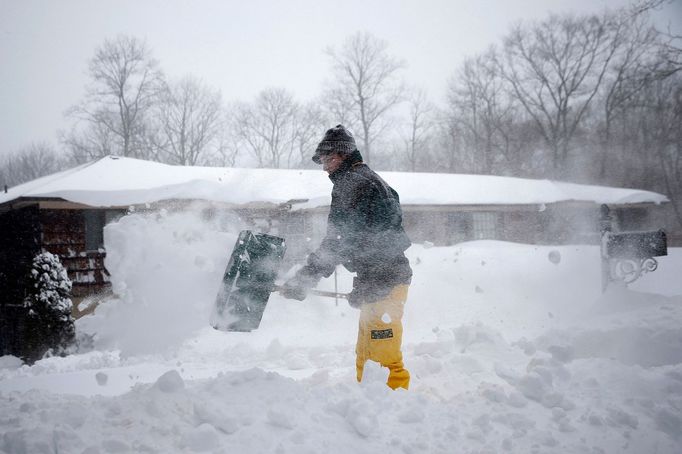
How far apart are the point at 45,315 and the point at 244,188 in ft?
17.2

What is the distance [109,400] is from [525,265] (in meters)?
8.06

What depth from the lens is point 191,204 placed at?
377 inches

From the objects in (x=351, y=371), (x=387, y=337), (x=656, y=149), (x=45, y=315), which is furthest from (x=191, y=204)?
(x=656, y=149)

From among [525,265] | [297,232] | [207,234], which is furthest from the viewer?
[297,232]

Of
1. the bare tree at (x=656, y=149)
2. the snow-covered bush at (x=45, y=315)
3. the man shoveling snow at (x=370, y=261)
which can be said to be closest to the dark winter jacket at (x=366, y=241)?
the man shoveling snow at (x=370, y=261)

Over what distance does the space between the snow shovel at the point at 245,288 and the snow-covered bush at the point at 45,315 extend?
19.3 ft

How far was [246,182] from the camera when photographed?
11.8m

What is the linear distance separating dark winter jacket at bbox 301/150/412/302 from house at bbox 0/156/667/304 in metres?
7.18

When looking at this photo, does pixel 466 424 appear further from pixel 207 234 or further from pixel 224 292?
pixel 207 234

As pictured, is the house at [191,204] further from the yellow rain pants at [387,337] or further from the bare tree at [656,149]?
the bare tree at [656,149]

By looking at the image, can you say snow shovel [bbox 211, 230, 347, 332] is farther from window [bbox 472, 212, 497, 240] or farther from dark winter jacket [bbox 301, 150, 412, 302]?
window [bbox 472, 212, 497, 240]

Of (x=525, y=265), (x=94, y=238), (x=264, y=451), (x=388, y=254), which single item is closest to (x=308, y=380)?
(x=388, y=254)

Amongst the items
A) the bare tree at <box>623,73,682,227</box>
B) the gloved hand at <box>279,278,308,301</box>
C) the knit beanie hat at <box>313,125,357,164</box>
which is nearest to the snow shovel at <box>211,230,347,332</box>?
the gloved hand at <box>279,278,308,301</box>

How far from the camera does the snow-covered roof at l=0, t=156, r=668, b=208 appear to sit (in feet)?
30.7
